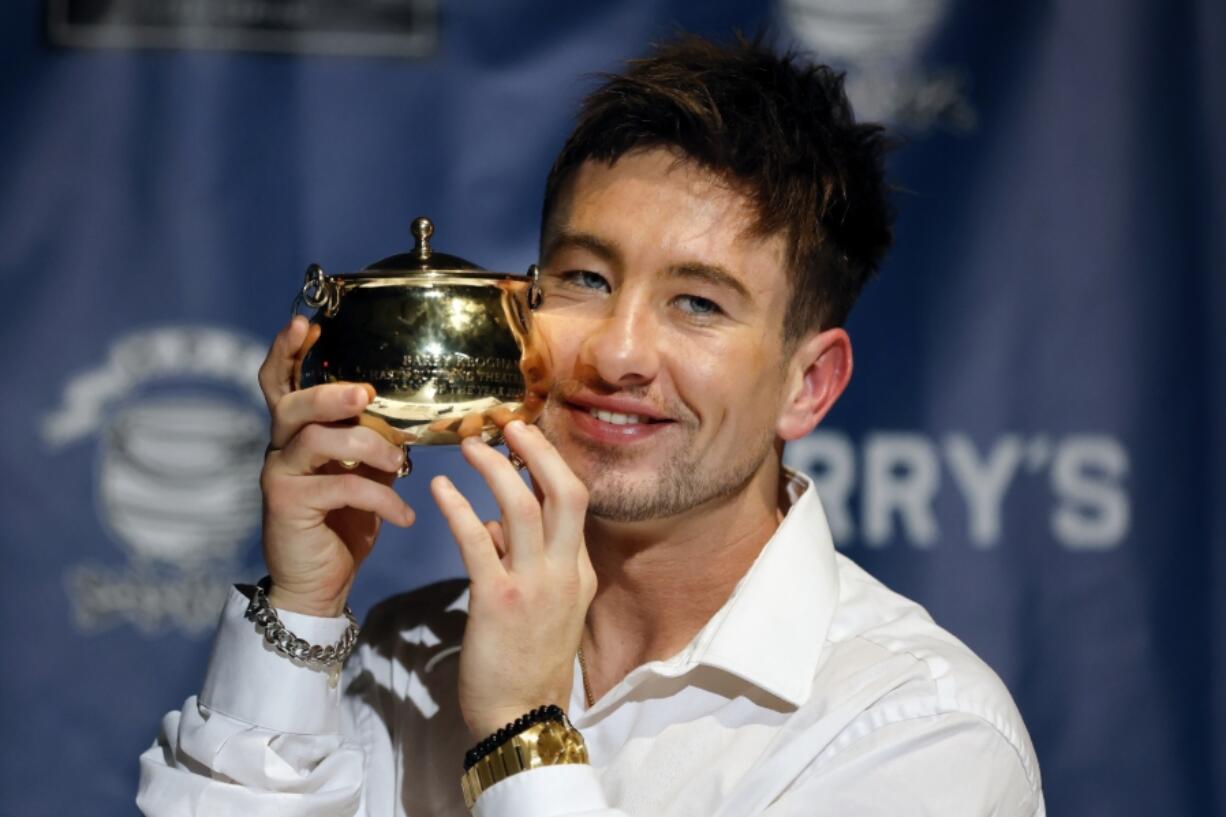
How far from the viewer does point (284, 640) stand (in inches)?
84.0

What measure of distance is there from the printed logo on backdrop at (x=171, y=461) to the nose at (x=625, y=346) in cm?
123

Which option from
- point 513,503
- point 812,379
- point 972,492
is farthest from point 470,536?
point 972,492

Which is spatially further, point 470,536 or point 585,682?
point 585,682

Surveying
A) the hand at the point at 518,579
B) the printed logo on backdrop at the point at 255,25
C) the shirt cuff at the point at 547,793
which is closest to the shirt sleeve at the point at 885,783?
the shirt cuff at the point at 547,793

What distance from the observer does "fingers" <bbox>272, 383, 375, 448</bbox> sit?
6.00 feet

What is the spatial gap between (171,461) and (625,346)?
Answer: 140 centimetres

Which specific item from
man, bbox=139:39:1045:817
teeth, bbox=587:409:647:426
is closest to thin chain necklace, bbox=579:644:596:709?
man, bbox=139:39:1045:817

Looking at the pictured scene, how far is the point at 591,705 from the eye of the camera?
2.40 meters

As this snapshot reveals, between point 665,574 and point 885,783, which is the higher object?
point 665,574

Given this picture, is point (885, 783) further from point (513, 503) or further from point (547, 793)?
point (513, 503)

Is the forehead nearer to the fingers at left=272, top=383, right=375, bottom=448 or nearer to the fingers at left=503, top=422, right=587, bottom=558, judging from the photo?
the fingers at left=503, top=422, right=587, bottom=558

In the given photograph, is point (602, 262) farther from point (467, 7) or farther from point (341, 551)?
point (467, 7)

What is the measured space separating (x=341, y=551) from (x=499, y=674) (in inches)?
14.2

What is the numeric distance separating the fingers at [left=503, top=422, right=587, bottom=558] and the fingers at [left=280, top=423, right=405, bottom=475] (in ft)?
0.48
